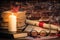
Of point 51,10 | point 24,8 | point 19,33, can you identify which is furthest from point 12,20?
point 51,10

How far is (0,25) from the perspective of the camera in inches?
52.4

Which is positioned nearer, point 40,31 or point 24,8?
point 40,31

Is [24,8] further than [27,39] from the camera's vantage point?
Yes

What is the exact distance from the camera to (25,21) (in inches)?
52.2

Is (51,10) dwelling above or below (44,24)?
above

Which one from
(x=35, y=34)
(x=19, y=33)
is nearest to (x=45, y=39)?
(x=35, y=34)

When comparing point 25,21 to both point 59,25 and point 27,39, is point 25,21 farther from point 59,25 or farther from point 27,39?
point 59,25

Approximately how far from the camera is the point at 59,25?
1.37m

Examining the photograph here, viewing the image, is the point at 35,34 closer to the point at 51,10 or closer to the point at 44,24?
the point at 44,24

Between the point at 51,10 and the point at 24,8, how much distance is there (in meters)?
0.23

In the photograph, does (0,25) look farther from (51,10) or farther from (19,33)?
(51,10)

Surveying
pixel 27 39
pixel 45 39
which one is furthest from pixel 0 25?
pixel 45 39

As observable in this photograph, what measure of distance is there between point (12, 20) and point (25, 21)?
5.2 inches

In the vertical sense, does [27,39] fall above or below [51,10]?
below
